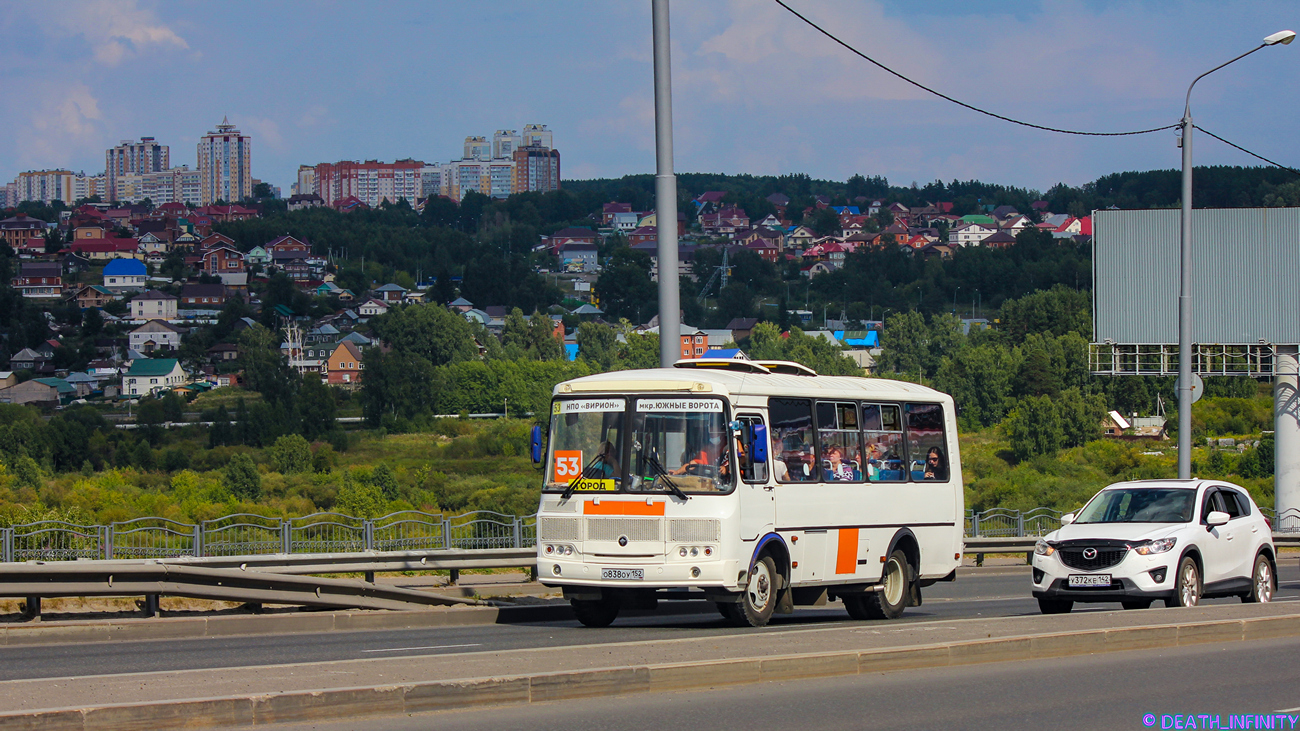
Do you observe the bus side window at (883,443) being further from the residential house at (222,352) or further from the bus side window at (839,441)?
the residential house at (222,352)

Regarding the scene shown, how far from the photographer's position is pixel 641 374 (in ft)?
48.1

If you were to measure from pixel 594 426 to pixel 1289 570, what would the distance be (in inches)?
816

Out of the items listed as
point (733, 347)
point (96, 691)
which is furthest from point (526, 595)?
point (733, 347)

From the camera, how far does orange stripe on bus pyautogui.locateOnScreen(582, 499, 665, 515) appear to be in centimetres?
1395

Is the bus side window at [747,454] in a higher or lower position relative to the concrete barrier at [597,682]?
higher

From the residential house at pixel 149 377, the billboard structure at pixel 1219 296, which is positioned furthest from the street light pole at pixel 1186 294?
the residential house at pixel 149 377

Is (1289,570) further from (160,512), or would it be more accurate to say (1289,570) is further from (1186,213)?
(160,512)

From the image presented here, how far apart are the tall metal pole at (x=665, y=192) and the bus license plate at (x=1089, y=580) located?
5.28 meters

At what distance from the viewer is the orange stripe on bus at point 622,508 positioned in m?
13.9

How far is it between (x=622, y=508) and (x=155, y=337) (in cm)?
18709

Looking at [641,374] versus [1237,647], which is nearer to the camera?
[1237,647]

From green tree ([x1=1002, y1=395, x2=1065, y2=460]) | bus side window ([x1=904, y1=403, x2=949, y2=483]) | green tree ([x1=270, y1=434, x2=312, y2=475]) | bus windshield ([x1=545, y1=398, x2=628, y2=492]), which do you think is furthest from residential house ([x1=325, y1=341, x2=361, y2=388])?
bus windshield ([x1=545, y1=398, x2=628, y2=492])

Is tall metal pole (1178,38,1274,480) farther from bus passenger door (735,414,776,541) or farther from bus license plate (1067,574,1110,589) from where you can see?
bus passenger door (735,414,776,541)

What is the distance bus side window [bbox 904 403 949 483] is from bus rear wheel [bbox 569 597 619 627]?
14.7 ft
